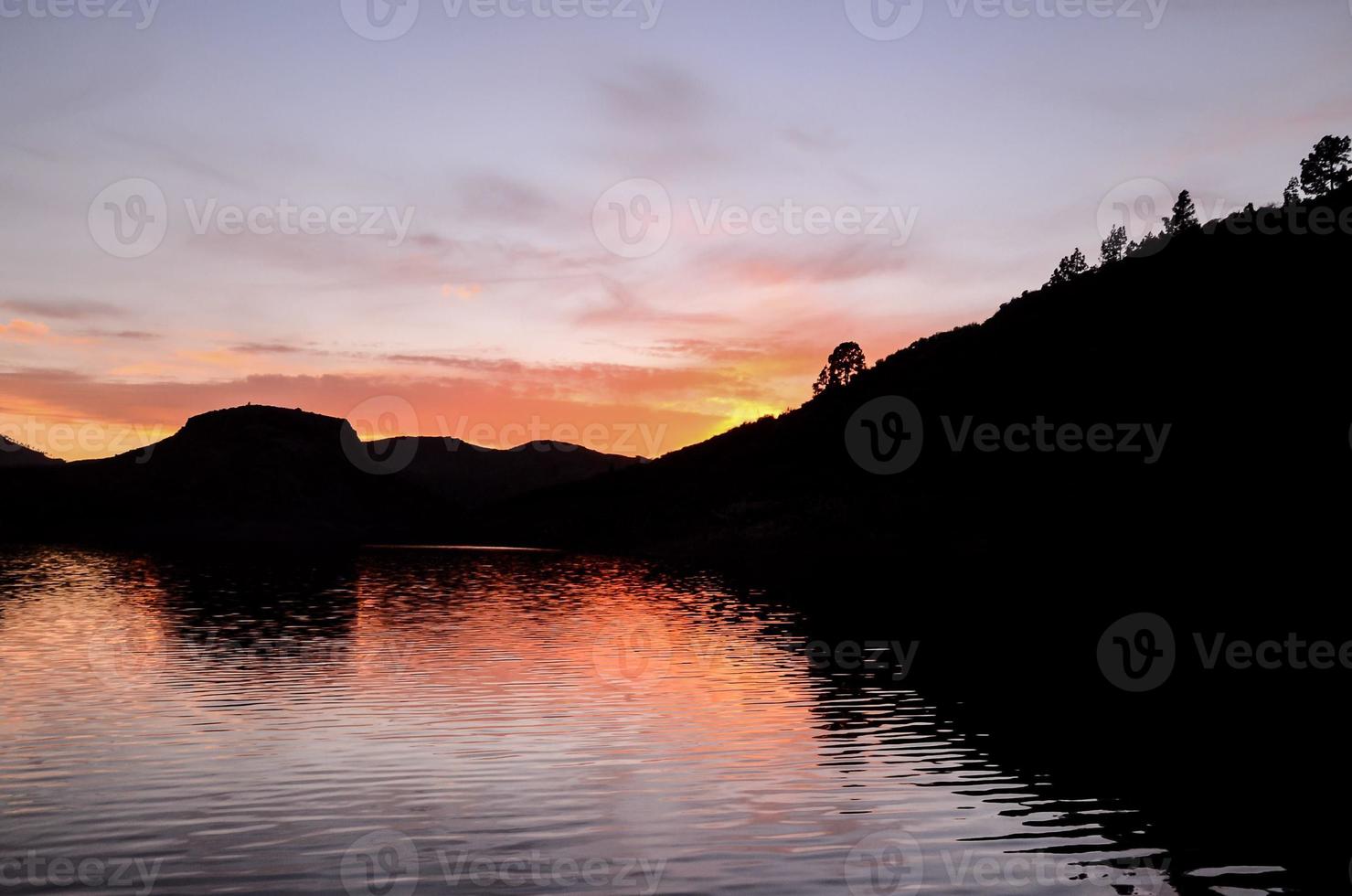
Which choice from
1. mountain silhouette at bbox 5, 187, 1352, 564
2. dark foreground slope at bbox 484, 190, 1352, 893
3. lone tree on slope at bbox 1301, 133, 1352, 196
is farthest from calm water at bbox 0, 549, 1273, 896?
lone tree on slope at bbox 1301, 133, 1352, 196

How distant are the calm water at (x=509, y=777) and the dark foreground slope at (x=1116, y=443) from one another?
57.0 m

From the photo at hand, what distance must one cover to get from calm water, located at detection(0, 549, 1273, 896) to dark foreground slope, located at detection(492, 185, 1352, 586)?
57.0 meters

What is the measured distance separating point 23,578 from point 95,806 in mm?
93512

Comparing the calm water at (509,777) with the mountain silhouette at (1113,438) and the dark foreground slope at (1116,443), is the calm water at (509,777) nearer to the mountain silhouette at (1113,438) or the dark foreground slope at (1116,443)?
the dark foreground slope at (1116,443)

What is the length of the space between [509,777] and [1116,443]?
4392 inches

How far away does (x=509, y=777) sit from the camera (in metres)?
24.2

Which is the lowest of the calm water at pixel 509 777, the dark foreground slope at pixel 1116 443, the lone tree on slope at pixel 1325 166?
the calm water at pixel 509 777

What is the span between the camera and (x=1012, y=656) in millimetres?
47875

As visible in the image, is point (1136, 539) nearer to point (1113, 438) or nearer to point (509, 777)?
point (1113, 438)

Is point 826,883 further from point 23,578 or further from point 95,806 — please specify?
point 23,578

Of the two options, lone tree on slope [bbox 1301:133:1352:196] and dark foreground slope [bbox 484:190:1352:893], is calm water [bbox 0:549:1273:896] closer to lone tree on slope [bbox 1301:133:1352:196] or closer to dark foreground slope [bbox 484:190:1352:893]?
dark foreground slope [bbox 484:190:1352:893]

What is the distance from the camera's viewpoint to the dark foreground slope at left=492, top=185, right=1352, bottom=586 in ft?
302

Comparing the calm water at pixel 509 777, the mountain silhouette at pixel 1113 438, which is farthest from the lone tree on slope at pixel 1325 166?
the calm water at pixel 509 777

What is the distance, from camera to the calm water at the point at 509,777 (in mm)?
17719
